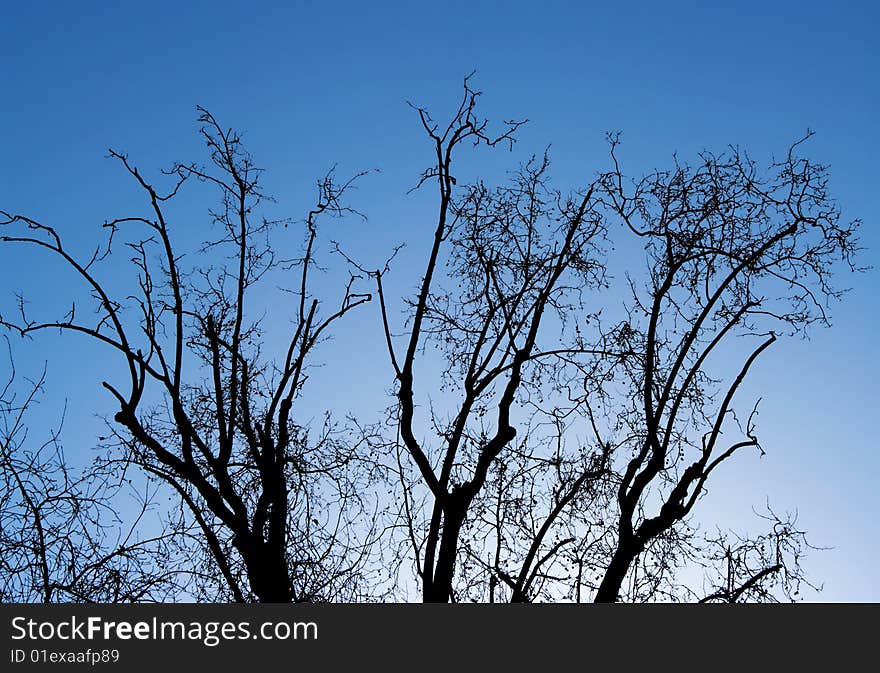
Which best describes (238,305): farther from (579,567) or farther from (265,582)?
(579,567)

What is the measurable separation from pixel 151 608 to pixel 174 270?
400 centimetres

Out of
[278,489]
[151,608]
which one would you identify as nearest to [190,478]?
[278,489]

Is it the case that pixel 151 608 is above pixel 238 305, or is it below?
below

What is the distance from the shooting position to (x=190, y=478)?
7660mm

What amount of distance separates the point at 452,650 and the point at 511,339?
4127 millimetres

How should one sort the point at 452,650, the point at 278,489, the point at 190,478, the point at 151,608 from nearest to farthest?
the point at 452,650, the point at 151,608, the point at 190,478, the point at 278,489

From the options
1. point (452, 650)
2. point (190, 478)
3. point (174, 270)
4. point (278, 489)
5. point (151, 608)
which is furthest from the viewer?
point (174, 270)

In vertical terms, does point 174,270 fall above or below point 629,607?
above

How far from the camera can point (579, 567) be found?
334 inches

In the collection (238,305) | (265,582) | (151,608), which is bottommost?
(151,608)

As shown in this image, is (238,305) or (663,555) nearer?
(663,555)

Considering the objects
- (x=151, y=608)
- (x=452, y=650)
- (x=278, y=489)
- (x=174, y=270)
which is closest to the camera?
(x=452, y=650)

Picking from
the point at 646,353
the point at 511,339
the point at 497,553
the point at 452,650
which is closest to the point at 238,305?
the point at 511,339

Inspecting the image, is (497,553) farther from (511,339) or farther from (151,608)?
(151,608)
